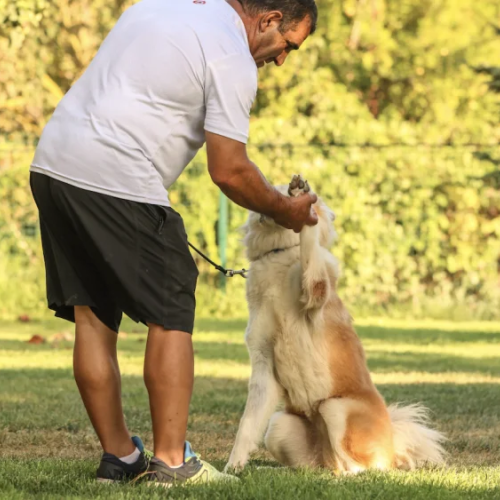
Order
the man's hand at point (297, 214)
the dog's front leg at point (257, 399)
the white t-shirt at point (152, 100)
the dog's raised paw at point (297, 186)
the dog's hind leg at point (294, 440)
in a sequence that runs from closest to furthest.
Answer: the white t-shirt at point (152, 100)
the man's hand at point (297, 214)
the dog's raised paw at point (297, 186)
the dog's front leg at point (257, 399)
the dog's hind leg at point (294, 440)

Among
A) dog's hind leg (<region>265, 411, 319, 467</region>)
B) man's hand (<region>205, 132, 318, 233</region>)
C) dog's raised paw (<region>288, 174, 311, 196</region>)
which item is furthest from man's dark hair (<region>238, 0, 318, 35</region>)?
dog's hind leg (<region>265, 411, 319, 467</region>)

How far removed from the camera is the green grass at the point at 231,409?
362cm

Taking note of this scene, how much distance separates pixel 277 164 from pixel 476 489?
10.0 metres

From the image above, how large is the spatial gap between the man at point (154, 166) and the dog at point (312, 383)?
2.62ft

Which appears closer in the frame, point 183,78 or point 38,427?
point 183,78

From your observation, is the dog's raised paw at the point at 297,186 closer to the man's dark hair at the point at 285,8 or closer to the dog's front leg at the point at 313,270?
the dog's front leg at the point at 313,270

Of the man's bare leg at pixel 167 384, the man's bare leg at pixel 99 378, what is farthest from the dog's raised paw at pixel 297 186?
the man's bare leg at pixel 99 378

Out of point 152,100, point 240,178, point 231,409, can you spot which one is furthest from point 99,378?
point 231,409

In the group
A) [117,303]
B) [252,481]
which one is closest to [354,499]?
[252,481]

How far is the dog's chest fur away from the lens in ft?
14.8

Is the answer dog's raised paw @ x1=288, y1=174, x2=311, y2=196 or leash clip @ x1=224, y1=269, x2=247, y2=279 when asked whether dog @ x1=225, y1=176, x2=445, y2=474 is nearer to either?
leash clip @ x1=224, y1=269, x2=247, y2=279

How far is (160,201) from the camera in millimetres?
3617

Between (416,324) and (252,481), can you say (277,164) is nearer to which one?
(416,324)

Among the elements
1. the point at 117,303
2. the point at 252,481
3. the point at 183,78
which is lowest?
the point at 252,481
